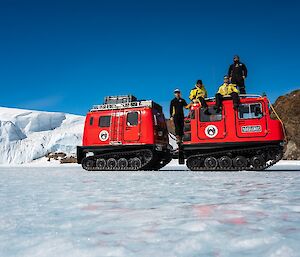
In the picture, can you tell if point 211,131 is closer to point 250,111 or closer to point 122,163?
point 250,111

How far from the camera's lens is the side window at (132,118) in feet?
40.0

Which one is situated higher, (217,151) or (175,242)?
(217,151)

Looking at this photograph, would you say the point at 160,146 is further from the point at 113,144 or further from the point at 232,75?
the point at 232,75

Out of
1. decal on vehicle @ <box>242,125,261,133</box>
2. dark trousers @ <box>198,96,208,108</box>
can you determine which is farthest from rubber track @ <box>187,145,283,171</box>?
dark trousers @ <box>198,96,208,108</box>

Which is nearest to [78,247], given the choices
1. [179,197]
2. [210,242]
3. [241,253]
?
[210,242]

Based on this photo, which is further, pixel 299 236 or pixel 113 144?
pixel 113 144

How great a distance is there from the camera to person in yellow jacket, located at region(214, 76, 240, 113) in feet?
33.4

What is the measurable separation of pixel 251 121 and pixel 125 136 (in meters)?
4.71

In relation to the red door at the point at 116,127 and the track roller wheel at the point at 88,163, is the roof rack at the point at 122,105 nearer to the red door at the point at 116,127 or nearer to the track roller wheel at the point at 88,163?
the red door at the point at 116,127

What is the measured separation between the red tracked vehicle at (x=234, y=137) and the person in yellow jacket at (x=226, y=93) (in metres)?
0.18

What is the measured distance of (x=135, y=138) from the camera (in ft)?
39.6

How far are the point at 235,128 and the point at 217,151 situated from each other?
0.96 meters

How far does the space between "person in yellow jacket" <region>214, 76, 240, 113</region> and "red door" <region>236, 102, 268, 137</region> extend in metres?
0.31

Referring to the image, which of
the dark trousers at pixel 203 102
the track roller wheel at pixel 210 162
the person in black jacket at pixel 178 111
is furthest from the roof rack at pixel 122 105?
the track roller wheel at pixel 210 162
